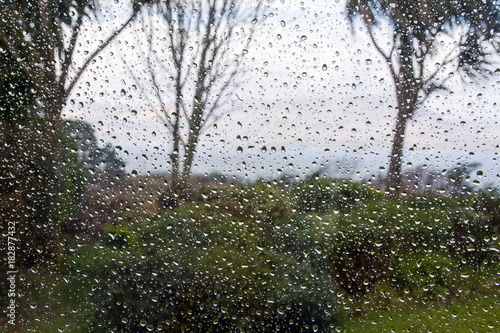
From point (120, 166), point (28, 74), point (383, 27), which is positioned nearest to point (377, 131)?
point (383, 27)

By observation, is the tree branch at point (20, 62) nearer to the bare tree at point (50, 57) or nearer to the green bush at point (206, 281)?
the bare tree at point (50, 57)

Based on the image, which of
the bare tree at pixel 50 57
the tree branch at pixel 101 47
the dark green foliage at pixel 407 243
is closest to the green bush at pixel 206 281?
the dark green foliage at pixel 407 243

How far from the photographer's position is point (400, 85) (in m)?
0.80

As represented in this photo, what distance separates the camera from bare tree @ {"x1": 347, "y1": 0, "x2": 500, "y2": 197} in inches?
31.0

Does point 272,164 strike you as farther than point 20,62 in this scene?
No

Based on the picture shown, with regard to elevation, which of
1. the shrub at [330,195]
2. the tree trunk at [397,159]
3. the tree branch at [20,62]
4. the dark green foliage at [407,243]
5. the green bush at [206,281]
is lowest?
the green bush at [206,281]

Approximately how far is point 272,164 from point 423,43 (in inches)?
21.9

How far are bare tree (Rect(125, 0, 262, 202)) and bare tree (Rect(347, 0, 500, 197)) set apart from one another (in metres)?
0.36

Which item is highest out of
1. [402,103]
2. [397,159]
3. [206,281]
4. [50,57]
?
[50,57]

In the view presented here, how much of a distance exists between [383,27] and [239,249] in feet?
2.57

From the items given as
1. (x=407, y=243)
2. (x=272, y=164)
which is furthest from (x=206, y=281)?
(x=407, y=243)

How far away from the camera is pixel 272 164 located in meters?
0.84

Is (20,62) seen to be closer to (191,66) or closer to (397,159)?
(191,66)

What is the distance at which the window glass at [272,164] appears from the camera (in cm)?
79
